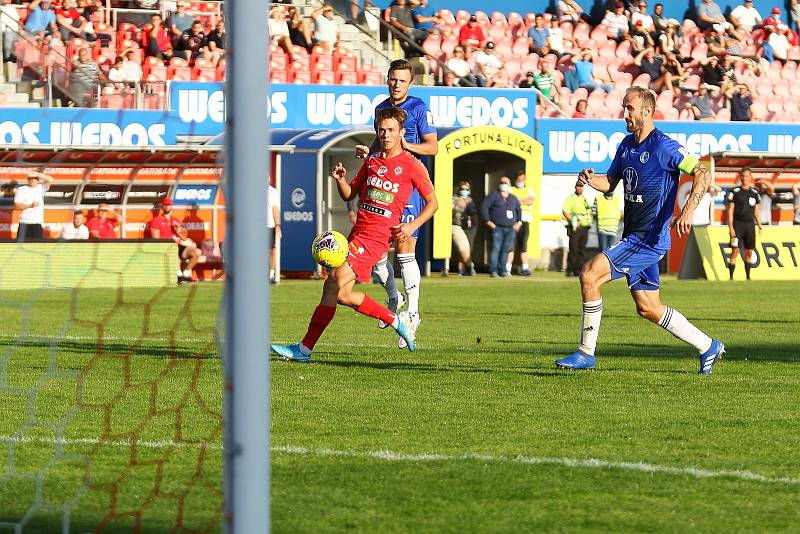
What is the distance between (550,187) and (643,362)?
64.4 ft

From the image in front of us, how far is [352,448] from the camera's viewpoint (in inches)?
253

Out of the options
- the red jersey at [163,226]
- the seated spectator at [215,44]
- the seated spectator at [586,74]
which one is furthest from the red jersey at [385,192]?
the seated spectator at [586,74]

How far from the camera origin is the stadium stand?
954 inches

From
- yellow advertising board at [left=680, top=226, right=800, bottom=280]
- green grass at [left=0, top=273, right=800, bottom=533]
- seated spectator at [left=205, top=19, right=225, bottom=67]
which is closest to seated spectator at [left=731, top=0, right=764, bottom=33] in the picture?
yellow advertising board at [left=680, top=226, right=800, bottom=280]

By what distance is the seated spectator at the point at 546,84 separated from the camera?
3119 centimetres

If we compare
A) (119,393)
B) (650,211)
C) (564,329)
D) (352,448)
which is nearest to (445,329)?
(564,329)

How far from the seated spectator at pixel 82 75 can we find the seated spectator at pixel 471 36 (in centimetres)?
1077

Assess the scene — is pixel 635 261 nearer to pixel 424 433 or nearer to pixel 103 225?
pixel 424 433

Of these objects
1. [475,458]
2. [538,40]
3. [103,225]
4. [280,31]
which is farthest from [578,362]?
[538,40]

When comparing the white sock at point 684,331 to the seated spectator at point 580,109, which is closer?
the white sock at point 684,331

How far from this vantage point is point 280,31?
2788 centimetres

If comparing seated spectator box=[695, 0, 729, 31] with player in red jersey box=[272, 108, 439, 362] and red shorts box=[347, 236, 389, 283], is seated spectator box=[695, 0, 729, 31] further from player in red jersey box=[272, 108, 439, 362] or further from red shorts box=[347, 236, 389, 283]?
red shorts box=[347, 236, 389, 283]

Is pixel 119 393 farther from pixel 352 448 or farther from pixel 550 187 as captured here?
pixel 550 187

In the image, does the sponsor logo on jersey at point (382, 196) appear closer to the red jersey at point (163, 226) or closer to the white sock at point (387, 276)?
the white sock at point (387, 276)
